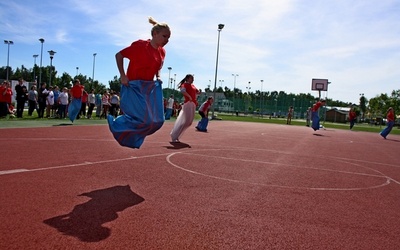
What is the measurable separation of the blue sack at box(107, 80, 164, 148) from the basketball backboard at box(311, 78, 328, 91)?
48.1 meters

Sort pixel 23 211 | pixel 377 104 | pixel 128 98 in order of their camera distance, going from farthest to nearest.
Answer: pixel 377 104 → pixel 128 98 → pixel 23 211

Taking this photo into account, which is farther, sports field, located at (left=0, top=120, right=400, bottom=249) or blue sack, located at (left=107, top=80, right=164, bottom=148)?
blue sack, located at (left=107, top=80, right=164, bottom=148)

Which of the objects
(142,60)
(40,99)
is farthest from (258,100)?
(142,60)

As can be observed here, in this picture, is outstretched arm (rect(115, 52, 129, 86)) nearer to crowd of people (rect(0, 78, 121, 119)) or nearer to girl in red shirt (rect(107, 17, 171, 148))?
girl in red shirt (rect(107, 17, 171, 148))

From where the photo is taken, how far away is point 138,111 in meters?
6.50

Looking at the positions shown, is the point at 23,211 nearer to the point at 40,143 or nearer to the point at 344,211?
the point at 344,211

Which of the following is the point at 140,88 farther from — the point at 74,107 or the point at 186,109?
the point at 74,107

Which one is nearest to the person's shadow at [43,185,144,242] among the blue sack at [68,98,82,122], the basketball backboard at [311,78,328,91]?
the blue sack at [68,98,82,122]

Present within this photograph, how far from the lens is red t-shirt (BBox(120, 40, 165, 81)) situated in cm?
644

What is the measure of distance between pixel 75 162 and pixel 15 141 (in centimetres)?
383

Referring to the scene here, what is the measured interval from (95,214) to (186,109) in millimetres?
8776

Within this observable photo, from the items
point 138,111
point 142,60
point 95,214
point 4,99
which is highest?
point 142,60

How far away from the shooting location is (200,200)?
17.4ft

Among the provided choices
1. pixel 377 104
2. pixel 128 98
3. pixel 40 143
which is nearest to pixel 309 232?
pixel 128 98
